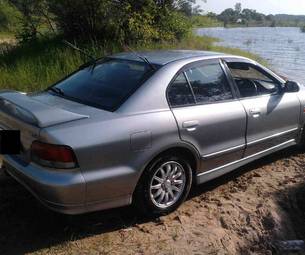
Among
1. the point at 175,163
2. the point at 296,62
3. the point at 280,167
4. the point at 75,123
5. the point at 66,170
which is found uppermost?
the point at 75,123

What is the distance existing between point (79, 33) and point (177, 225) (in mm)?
9529

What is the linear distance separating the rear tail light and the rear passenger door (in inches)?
45.7

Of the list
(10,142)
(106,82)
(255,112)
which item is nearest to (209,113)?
(255,112)

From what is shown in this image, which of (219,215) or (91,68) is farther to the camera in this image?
(91,68)

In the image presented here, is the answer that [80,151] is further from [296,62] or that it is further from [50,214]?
[296,62]

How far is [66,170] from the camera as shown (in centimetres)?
361

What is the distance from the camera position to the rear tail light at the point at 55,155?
357 cm

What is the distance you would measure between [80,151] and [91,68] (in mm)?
1588

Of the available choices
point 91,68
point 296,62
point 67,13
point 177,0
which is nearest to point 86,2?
point 67,13

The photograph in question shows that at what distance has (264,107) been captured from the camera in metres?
5.27

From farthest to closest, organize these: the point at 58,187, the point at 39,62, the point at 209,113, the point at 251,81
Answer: the point at 39,62 < the point at 251,81 < the point at 209,113 < the point at 58,187

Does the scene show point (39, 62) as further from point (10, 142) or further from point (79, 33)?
point (10, 142)

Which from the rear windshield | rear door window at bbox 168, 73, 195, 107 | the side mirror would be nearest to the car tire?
rear door window at bbox 168, 73, 195, 107

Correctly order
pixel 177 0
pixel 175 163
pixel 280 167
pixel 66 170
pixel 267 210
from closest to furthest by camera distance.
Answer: pixel 66 170 → pixel 175 163 → pixel 267 210 → pixel 280 167 → pixel 177 0
